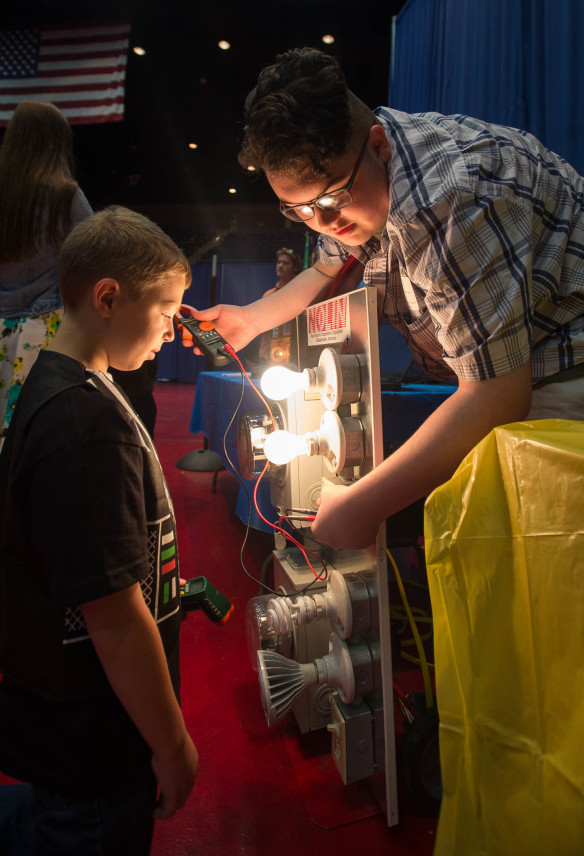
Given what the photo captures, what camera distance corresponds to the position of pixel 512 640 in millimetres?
481

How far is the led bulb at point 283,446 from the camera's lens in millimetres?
959

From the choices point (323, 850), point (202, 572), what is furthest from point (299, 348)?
point (202, 572)

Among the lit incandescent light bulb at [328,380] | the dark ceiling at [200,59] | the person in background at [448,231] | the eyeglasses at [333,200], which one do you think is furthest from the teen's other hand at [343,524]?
the dark ceiling at [200,59]

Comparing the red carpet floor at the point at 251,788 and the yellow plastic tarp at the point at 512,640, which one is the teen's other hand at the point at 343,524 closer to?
the yellow plastic tarp at the point at 512,640

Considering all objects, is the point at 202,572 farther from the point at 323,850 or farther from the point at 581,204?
the point at 581,204

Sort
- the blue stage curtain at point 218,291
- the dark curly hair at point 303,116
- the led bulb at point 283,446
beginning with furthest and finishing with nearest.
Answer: the blue stage curtain at point 218,291, the led bulb at point 283,446, the dark curly hair at point 303,116

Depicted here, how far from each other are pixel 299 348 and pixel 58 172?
0.80 metres

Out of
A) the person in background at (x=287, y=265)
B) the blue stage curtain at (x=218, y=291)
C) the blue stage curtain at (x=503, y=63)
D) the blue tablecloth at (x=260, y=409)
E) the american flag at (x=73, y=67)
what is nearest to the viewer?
the blue tablecloth at (x=260, y=409)

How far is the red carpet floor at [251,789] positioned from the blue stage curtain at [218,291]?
27.0 ft

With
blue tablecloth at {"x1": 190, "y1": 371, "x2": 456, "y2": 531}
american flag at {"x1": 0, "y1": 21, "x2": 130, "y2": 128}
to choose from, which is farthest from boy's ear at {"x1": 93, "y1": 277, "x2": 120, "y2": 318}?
american flag at {"x1": 0, "y1": 21, "x2": 130, "y2": 128}

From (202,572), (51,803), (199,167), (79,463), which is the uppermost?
(199,167)

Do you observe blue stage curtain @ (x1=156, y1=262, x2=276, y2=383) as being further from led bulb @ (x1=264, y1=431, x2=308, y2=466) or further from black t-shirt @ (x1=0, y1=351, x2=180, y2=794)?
black t-shirt @ (x1=0, y1=351, x2=180, y2=794)

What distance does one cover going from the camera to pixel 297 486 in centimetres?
105

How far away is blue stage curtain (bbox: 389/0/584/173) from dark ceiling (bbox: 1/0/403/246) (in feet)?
3.56
